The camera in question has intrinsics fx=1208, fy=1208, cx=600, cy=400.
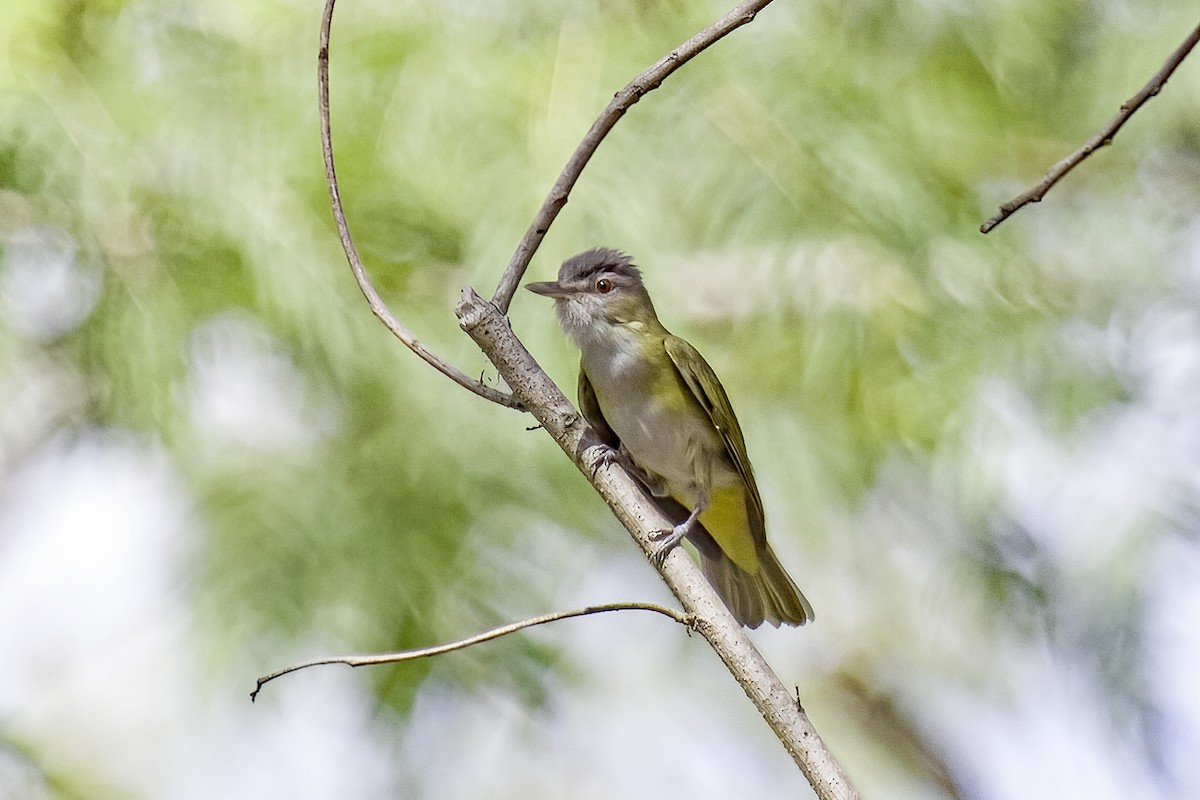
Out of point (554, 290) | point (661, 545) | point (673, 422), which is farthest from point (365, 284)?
point (673, 422)

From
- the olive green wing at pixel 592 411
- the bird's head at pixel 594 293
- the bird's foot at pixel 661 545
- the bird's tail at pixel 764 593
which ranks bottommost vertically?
the bird's tail at pixel 764 593

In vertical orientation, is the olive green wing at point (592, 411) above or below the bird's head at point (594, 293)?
below

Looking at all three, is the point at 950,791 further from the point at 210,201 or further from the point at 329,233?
→ the point at 210,201

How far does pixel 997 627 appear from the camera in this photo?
9.79ft

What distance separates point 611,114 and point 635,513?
427mm

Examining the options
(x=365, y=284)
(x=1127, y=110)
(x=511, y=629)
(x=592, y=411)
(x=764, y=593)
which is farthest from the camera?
(x=592, y=411)

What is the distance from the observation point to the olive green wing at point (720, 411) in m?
2.55

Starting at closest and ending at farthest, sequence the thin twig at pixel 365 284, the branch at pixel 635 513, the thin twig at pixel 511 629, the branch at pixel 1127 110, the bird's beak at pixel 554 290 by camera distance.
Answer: the branch at pixel 1127 110, the branch at pixel 635 513, the thin twig at pixel 511 629, the thin twig at pixel 365 284, the bird's beak at pixel 554 290

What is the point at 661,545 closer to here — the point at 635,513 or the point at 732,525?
the point at 635,513

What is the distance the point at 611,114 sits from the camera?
1.27 meters

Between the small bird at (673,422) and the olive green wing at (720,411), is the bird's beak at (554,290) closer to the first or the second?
the small bird at (673,422)

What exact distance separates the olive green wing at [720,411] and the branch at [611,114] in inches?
50.5

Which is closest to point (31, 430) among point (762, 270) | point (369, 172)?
point (369, 172)

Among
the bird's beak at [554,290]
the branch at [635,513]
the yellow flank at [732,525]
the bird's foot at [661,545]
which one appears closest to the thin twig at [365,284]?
the branch at [635,513]
